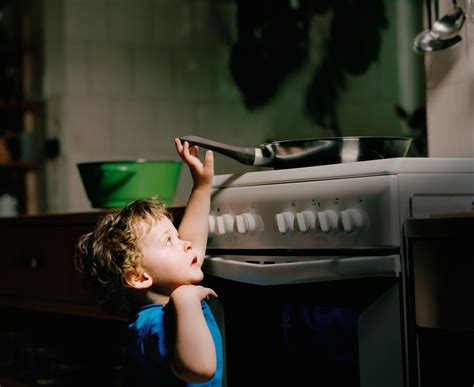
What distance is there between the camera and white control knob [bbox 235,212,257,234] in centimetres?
145

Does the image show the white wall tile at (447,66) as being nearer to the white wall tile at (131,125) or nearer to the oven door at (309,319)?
the oven door at (309,319)

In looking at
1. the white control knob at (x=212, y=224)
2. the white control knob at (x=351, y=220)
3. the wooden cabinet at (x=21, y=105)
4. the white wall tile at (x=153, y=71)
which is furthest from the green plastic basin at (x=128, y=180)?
the wooden cabinet at (x=21, y=105)

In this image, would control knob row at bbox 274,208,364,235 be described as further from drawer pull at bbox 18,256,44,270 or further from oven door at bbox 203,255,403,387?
drawer pull at bbox 18,256,44,270

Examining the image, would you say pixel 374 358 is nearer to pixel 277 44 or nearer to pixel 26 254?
pixel 26 254

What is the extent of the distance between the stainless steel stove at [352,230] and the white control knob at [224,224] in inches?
0.8

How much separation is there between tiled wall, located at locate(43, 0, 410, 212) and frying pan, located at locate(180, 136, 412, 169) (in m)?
1.68

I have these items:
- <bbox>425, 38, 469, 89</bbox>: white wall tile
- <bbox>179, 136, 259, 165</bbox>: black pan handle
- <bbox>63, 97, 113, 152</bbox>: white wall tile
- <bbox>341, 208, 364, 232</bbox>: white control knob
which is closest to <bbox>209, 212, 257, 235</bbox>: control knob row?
<bbox>179, 136, 259, 165</bbox>: black pan handle

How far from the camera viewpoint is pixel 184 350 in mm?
1280

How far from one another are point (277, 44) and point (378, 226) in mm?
2159

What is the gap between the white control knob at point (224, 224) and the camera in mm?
1498

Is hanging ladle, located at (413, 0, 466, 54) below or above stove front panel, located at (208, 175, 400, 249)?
above

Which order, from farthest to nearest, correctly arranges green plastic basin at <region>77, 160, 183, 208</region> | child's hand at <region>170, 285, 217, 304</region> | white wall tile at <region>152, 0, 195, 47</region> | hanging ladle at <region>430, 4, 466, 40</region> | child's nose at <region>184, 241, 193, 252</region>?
white wall tile at <region>152, 0, 195, 47</region>
green plastic basin at <region>77, 160, 183, 208</region>
hanging ladle at <region>430, 4, 466, 40</region>
child's nose at <region>184, 241, 193, 252</region>
child's hand at <region>170, 285, 217, 304</region>

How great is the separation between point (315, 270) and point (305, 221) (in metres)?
0.10

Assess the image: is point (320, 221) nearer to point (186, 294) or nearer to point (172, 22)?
point (186, 294)
